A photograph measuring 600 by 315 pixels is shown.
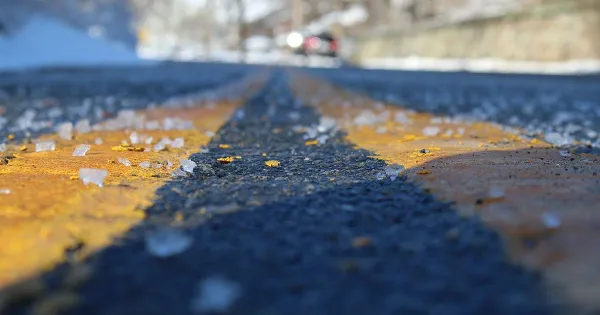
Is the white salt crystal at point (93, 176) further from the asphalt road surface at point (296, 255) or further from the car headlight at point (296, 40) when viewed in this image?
the car headlight at point (296, 40)

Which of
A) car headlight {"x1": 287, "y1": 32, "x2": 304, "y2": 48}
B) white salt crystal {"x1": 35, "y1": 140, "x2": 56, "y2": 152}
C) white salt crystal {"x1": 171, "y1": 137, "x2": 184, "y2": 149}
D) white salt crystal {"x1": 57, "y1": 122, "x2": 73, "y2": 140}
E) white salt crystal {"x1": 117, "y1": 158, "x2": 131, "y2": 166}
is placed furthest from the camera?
car headlight {"x1": 287, "y1": 32, "x2": 304, "y2": 48}

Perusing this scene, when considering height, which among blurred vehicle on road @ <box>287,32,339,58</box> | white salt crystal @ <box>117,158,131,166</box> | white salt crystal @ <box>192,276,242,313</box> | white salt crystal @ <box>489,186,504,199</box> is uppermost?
white salt crystal @ <box>192,276,242,313</box>

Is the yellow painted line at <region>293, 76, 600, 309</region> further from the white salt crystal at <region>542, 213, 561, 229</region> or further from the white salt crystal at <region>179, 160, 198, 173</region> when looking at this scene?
the white salt crystal at <region>179, 160, 198, 173</region>

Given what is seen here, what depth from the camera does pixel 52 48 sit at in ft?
70.4

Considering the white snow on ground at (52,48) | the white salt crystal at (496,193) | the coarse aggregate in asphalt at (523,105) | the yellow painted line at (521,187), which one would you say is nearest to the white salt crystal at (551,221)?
the yellow painted line at (521,187)

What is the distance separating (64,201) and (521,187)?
55.4 inches

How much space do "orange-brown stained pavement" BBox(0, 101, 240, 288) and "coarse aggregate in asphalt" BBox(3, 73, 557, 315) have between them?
8cm

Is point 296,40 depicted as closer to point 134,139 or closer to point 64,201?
point 134,139

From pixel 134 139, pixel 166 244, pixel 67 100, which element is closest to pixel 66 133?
pixel 134 139

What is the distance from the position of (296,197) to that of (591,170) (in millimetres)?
1199

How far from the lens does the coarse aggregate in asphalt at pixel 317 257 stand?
4.05ft

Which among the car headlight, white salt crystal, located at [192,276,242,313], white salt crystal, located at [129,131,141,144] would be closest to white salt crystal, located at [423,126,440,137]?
white salt crystal, located at [129,131,141,144]

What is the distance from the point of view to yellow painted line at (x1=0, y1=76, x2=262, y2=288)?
60.4 inches

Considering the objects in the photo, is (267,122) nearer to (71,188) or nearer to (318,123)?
(318,123)
